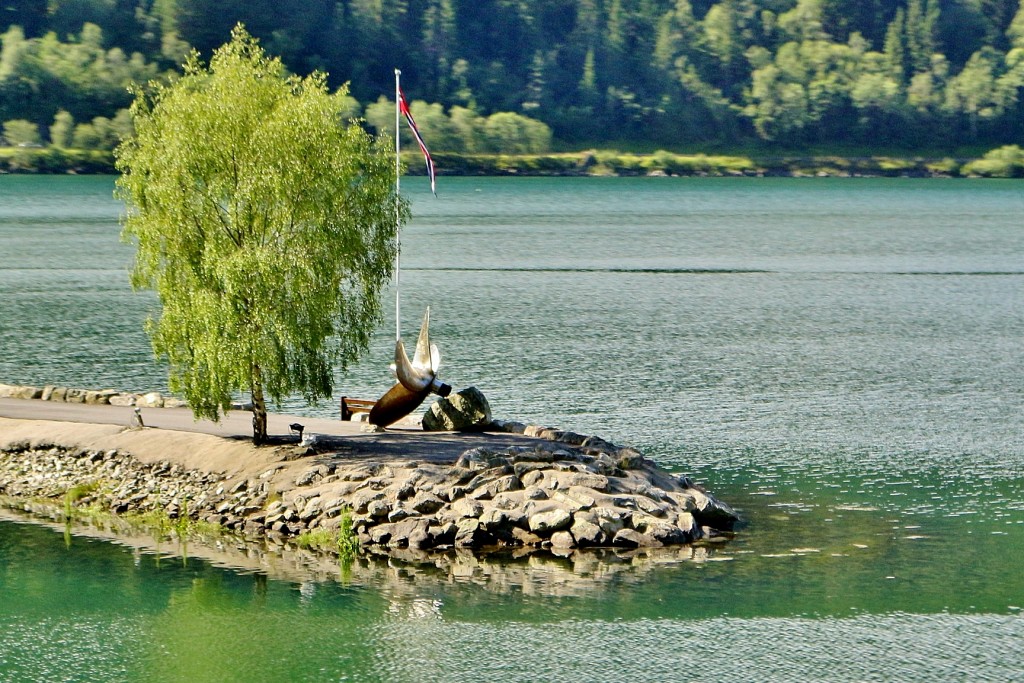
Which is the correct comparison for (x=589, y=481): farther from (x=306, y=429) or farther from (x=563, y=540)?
(x=306, y=429)

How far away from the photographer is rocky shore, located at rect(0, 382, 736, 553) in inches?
1620

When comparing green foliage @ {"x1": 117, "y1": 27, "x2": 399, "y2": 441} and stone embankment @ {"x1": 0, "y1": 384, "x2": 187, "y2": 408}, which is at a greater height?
green foliage @ {"x1": 117, "y1": 27, "x2": 399, "y2": 441}

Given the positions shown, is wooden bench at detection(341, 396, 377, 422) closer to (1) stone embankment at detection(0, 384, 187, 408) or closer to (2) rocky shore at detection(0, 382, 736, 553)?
(1) stone embankment at detection(0, 384, 187, 408)

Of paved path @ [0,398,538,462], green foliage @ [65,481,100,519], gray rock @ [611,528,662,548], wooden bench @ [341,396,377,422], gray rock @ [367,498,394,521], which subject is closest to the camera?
gray rock @ [611,528,662,548]

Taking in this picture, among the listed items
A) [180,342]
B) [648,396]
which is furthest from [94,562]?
[648,396]

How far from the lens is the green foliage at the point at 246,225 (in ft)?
146

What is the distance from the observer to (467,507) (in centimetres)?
4144

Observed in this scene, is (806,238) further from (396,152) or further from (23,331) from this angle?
(396,152)

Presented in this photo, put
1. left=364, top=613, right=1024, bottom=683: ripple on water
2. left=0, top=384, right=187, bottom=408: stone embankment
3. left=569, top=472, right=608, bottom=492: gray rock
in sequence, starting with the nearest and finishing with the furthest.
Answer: left=364, top=613, right=1024, bottom=683: ripple on water, left=569, top=472, right=608, bottom=492: gray rock, left=0, top=384, right=187, bottom=408: stone embankment

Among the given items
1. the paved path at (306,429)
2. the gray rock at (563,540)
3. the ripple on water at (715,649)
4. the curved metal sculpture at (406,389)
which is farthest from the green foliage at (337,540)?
the curved metal sculpture at (406,389)

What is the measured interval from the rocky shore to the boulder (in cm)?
252

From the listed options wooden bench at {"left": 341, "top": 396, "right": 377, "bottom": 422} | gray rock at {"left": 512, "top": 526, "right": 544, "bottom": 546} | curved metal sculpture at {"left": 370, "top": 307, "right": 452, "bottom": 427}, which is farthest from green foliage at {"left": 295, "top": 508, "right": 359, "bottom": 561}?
wooden bench at {"left": 341, "top": 396, "right": 377, "bottom": 422}

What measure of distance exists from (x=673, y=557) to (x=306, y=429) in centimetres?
1514

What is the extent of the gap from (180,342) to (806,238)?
121413 mm
